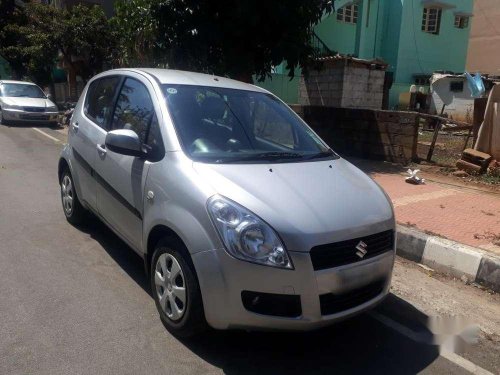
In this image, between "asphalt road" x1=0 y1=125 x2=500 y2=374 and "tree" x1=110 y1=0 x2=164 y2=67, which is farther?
"tree" x1=110 y1=0 x2=164 y2=67

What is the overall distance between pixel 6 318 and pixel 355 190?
265cm

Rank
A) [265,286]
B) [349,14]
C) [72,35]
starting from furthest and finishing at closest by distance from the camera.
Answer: [349,14] → [72,35] → [265,286]

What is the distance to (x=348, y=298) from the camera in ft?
9.65

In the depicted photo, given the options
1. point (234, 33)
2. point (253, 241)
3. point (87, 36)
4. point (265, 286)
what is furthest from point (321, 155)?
point (87, 36)

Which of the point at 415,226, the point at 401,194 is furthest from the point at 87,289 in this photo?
the point at 401,194

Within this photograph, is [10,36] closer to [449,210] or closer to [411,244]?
[449,210]

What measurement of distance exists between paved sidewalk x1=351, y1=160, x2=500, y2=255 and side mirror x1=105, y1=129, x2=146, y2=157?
3.46 metres

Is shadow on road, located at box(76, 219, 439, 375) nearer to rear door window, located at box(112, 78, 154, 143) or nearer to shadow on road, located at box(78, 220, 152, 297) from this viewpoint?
shadow on road, located at box(78, 220, 152, 297)

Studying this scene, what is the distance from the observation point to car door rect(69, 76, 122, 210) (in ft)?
14.5

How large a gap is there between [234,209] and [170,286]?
791 millimetres

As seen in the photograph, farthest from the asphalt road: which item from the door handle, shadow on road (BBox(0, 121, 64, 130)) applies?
shadow on road (BBox(0, 121, 64, 130))

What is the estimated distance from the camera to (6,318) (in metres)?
3.29

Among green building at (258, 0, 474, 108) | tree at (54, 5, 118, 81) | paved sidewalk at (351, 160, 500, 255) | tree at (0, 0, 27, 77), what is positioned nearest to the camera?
paved sidewalk at (351, 160, 500, 255)

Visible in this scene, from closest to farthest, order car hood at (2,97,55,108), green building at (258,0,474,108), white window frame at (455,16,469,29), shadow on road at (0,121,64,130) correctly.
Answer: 1. car hood at (2,97,55,108)
2. shadow on road at (0,121,64,130)
3. green building at (258,0,474,108)
4. white window frame at (455,16,469,29)
